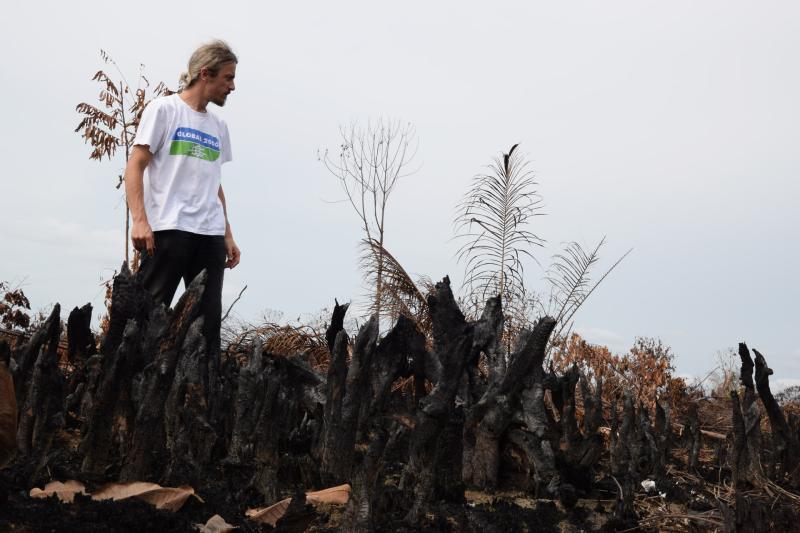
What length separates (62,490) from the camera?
2.82 m

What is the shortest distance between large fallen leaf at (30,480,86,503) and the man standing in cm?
189

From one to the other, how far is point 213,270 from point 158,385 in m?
2.08

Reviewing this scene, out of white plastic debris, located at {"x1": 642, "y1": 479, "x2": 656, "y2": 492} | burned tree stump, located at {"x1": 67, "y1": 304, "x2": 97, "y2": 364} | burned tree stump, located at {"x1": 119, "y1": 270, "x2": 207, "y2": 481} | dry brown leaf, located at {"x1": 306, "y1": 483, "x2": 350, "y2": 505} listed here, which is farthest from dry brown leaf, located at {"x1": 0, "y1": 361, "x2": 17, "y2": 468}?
white plastic debris, located at {"x1": 642, "y1": 479, "x2": 656, "y2": 492}

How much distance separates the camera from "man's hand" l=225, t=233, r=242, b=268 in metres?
5.54

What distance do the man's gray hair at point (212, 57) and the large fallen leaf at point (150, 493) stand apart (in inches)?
113

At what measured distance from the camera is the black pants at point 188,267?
4.76 m

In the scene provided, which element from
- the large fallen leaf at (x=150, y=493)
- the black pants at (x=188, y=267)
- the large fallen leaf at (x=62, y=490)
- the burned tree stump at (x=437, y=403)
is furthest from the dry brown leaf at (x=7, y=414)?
the black pants at (x=188, y=267)

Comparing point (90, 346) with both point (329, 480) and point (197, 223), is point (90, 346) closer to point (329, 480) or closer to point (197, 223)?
point (197, 223)

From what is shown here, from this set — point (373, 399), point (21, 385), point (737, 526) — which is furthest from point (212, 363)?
point (737, 526)

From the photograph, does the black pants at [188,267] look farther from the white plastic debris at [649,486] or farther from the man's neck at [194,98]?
the white plastic debris at [649,486]

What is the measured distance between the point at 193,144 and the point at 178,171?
209 mm

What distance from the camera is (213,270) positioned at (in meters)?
5.08

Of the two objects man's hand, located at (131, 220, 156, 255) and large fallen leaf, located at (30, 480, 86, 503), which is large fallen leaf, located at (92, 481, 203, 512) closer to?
large fallen leaf, located at (30, 480, 86, 503)

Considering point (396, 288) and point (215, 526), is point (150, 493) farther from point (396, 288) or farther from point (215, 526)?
point (396, 288)
